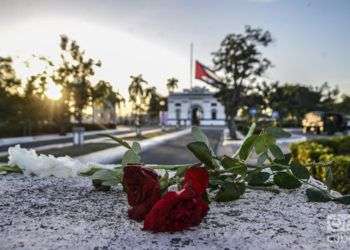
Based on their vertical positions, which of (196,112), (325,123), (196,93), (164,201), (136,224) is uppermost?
(196,93)

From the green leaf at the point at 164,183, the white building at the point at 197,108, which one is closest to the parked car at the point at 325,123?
the green leaf at the point at 164,183

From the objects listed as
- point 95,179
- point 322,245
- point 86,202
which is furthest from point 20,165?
point 322,245

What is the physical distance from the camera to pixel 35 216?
1926mm

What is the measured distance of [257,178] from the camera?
2371mm

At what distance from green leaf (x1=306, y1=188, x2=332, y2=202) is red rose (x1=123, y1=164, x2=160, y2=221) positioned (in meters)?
0.74

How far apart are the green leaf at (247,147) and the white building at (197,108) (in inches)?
4825

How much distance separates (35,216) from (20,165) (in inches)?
51.4

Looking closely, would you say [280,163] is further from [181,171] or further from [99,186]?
[99,186]

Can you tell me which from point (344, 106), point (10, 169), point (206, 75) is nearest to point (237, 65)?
point (206, 75)

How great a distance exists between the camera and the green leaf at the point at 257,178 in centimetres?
232

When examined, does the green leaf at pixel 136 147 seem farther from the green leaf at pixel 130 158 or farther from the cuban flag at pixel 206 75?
the cuban flag at pixel 206 75

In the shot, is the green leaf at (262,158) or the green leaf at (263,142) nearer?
the green leaf at (263,142)

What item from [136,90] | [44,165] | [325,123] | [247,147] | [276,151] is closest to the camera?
[247,147]

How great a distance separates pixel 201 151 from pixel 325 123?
46.2m
